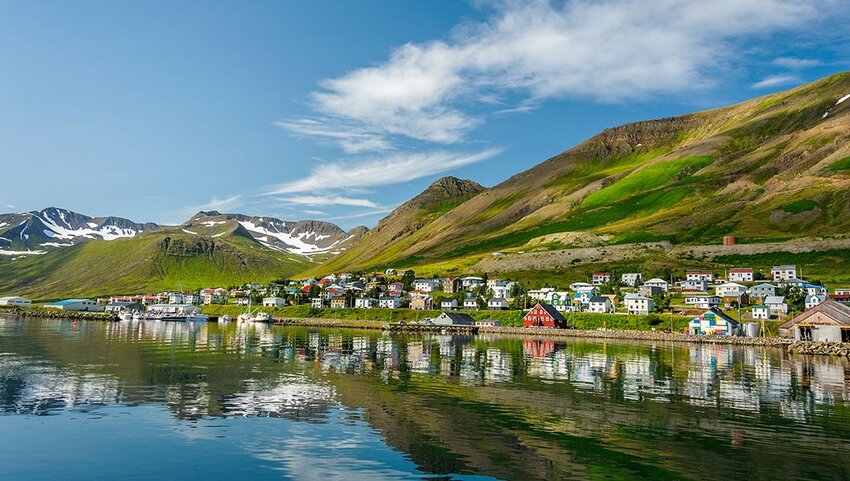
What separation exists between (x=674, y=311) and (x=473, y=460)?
5466 inches

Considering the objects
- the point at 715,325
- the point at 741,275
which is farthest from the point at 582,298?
the point at 741,275

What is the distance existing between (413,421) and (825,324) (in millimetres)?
93268

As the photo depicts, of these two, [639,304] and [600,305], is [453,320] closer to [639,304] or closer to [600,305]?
[600,305]

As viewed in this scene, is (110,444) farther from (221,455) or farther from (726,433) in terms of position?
(726,433)

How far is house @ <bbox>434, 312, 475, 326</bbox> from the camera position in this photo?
159 m

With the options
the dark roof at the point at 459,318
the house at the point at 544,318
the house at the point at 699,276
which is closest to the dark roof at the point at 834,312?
the house at the point at 544,318

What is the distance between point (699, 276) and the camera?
19112 cm

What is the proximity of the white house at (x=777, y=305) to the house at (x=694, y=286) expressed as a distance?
34.5 m

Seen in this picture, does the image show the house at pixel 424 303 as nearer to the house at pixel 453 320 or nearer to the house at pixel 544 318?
the house at pixel 453 320

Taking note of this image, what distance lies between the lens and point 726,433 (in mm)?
32219

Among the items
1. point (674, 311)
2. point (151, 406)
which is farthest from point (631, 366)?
point (674, 311)

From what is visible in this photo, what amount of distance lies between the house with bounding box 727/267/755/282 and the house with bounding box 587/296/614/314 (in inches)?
2227

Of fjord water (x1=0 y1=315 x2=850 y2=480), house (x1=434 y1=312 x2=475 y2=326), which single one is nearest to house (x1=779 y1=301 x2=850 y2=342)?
fjord water (x1=0 y1=315 x2=850 y2=480)

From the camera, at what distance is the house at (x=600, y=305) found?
159000mm
